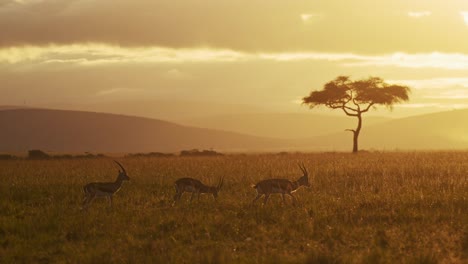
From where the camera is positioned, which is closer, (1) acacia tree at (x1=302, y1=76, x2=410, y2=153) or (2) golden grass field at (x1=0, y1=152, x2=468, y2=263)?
(2) golden grass field at (x1=0, y1=152, x2=468, y2=263)

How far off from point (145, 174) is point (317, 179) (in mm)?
8483

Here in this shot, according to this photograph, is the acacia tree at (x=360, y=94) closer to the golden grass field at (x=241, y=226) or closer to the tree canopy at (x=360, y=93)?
the tree canopy at (x=360, y=93)

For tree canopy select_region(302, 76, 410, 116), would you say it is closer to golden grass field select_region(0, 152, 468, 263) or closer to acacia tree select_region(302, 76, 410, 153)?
acacia tree select_region(302, 76, 410, 153)

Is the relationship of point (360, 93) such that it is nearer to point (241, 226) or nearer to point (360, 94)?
point (360, 94)

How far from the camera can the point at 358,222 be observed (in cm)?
1530

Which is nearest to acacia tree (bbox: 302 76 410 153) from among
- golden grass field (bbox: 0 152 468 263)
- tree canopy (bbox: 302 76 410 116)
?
tree canopy (bbox: 302 76 410 116)

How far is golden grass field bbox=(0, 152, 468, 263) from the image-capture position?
12273 millimetres

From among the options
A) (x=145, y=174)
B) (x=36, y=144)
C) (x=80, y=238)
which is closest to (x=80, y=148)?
(x=36, y=144)

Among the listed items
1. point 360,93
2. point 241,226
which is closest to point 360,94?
point 360,93

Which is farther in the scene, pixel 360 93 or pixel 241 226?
pixel 360 93

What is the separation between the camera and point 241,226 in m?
14.9

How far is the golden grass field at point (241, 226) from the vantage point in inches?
483

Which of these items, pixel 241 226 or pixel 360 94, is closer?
pixel 241 226

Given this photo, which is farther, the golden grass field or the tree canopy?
the tree canopy
